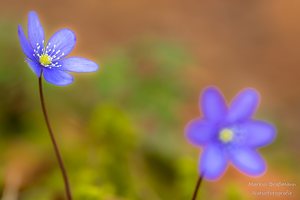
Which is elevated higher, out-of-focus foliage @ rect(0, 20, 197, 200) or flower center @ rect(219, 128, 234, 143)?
out-of-focus foliage @ rect(0, 20, 197, 200)

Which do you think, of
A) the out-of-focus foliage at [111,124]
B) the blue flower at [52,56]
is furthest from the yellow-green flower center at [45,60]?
the out-of-focus foliage at [111,124]

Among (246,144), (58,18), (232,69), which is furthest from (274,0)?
(246,144)

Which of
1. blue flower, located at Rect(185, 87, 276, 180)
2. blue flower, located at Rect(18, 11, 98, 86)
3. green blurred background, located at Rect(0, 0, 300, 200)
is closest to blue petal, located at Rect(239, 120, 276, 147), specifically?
blue flower, located at Rect(185, 87, 276, 180)

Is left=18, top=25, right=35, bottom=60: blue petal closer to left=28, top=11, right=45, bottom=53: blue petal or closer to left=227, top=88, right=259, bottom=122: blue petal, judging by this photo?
left=28, top=11, right=45, bottom=53: blue petal

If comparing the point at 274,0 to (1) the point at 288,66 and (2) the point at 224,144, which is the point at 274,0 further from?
(2) the point at 224,144

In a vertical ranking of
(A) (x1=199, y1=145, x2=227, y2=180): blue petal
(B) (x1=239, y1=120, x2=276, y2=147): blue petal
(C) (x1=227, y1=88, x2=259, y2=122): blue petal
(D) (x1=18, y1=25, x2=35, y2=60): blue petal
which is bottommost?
(A) (x1=199, y1=145, x2=227, y2=180): blue petal

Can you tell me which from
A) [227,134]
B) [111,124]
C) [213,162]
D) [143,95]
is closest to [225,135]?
[227,134]
